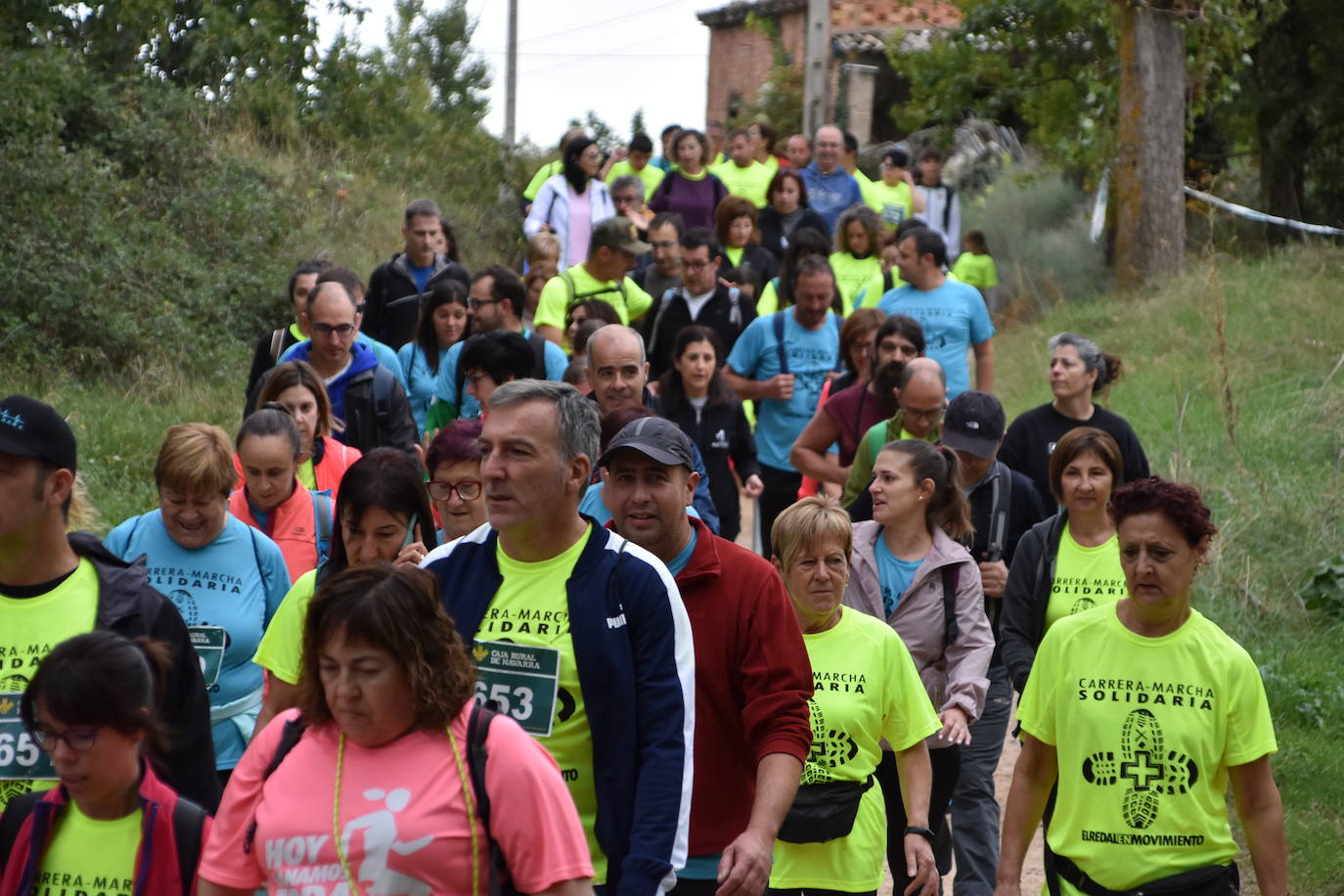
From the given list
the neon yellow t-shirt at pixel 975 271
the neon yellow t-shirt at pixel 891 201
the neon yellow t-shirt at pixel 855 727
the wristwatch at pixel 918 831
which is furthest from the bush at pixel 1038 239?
the wristwatch at pixel 918 831

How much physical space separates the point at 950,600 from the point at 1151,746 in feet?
5.45

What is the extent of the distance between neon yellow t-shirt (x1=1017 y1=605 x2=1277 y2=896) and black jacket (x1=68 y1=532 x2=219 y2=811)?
94.3 inches

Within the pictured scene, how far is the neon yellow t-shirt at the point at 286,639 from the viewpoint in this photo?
507 centimetres

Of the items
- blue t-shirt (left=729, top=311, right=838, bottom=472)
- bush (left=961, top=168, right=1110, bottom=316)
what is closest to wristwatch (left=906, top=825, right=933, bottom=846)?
blue t-shirt (left=729, top=311, right=838, bottom=472)

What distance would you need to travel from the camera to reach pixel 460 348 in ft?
29.3

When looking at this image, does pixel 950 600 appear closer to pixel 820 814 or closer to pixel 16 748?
pixel 820 814

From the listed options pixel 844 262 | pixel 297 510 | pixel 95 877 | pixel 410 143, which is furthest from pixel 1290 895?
pixel 410 143

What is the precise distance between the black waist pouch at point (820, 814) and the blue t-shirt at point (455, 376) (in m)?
3.99

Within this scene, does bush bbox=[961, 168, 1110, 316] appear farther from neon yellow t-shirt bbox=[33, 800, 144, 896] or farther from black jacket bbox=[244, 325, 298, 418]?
neon yellow t-shirt bbox=[33, 800, 144, 896]

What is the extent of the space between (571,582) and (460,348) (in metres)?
4.99

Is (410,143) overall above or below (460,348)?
above

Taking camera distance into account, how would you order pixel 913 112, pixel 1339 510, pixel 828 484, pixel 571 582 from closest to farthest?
pixel 571 582
pixel 828 484
pixel 1339 510
pixel 913 112

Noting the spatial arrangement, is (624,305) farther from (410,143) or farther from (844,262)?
(410,143)

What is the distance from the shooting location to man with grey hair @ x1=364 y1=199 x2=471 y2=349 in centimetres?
1162
